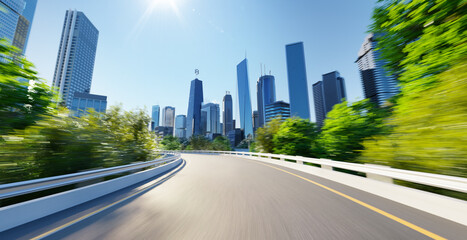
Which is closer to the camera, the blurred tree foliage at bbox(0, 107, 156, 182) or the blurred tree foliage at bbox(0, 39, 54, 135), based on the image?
the blurred tree foliage at bbox(0, 107, 156, 182)

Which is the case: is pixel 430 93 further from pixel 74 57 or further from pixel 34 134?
pixel 74 57

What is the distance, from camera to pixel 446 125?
15.4ft

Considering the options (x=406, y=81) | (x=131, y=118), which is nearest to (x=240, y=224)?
(x=406, y=81)

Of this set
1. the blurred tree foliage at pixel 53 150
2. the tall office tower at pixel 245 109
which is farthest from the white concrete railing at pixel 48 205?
the tall office tower at pixel 245 109

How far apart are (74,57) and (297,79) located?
21602 cm

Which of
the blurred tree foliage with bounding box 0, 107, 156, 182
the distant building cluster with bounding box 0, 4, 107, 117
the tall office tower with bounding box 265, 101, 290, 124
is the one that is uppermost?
the distant building cluster with bounding box 0, 4, 107, 117

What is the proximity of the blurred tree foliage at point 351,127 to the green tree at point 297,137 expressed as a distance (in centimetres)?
352

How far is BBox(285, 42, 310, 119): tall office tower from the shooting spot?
16225 cm

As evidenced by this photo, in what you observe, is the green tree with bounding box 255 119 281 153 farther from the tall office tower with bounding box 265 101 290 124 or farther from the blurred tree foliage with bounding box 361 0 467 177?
the tall office tower with bounding box 265 101 290 124

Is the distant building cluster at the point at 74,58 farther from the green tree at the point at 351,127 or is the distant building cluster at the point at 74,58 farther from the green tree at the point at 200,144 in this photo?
the green tree at the point at 351,127

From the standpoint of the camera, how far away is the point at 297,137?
1923 centimetres

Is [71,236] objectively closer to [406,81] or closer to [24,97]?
[24,97]

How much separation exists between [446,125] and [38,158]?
37.5 feet

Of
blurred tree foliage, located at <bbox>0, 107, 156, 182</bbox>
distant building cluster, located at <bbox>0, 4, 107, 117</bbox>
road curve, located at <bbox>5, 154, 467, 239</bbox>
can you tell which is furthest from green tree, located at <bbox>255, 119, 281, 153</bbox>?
distant building cluster, located at <bbox>0, 4, 107, 117</bbox>
